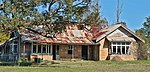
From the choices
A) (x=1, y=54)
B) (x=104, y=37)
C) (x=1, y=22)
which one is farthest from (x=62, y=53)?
(x=1, y=22)

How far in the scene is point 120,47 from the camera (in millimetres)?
47812

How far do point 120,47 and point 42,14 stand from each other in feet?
64.0

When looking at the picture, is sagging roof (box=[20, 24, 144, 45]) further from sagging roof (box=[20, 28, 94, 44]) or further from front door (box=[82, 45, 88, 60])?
front door (box=[82, 45, 88, 60])

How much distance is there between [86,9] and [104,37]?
628 inches

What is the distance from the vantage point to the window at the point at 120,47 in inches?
1871

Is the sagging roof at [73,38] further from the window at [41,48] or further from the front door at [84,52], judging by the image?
the front door at [84,52]

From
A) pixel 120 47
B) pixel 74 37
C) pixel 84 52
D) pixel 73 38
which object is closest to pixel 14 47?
pixel 73 38

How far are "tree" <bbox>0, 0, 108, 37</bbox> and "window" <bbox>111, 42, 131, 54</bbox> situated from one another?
15641 millimetres

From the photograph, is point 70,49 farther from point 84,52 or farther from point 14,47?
point 14,47

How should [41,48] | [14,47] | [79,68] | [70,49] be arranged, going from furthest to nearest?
[70,49], [14,47], [41,48], [79,68]

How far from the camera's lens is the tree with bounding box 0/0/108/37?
98.0 feet

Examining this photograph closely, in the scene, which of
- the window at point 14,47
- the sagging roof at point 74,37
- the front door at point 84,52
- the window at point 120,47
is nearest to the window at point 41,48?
the sagging roof at point 74,37

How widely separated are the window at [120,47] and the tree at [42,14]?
15641 mm

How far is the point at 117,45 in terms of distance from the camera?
47.6 metres
